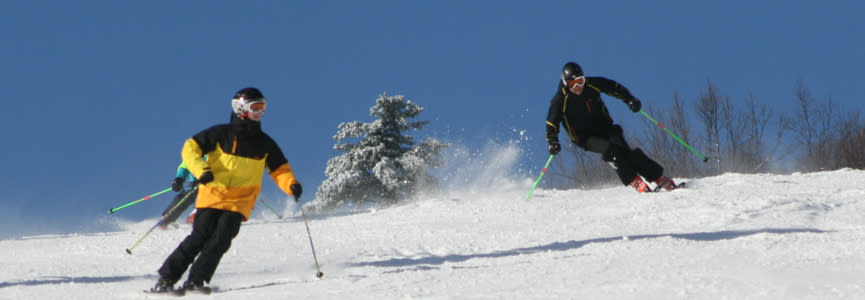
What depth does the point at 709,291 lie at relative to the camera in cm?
435

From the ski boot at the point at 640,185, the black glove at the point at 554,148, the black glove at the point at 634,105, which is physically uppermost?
the black glove at the point at 634,105

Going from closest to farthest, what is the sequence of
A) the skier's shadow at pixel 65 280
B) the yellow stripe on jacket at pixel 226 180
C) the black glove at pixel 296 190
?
the yellow stripe on jacket at pixel 226 180
the black glove at pixel 296 190
the skier's shadow at pixel 65 280

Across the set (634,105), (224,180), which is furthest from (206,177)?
(634,105)

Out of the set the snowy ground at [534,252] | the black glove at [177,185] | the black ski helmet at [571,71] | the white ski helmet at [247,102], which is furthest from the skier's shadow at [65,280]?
the black ski helmet at [571,71]

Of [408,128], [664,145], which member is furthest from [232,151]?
[664,145]

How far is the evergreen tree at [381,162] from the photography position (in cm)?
2466

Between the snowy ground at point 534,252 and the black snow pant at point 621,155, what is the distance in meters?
0.38

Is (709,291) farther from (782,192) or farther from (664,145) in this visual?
(664,145)

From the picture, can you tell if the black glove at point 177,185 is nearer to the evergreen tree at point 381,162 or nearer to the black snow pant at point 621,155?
the black snow pant at point 621,155

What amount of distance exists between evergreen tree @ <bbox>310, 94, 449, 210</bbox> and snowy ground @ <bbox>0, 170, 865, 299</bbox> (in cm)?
1209

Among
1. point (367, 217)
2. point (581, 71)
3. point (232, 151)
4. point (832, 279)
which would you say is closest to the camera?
point (832, 279)

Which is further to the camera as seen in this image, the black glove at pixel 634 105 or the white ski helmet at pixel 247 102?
the black glove at pixel 634 105

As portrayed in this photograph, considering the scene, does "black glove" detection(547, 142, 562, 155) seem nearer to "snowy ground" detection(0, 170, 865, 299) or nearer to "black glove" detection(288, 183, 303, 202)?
"snowy ground" detection(0, 170, 865, 299)

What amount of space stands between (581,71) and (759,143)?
29.9 metres
